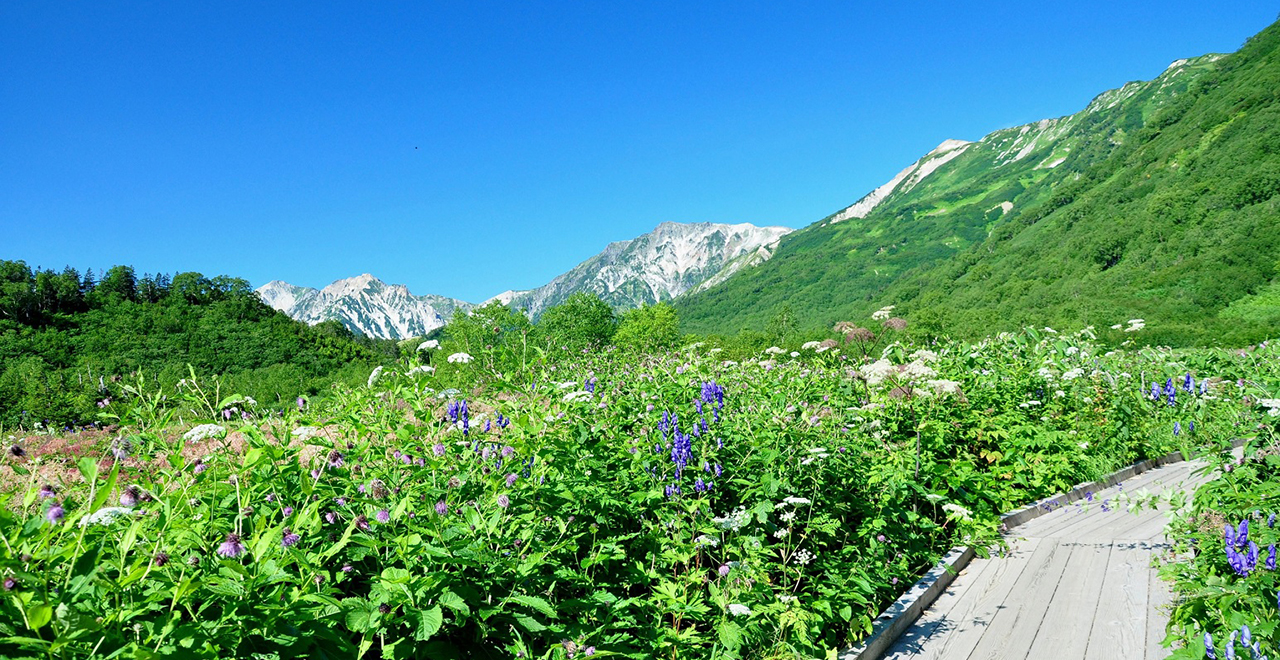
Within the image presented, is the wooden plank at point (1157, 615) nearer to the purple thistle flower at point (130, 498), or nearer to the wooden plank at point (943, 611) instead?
the wooden plank at point (943, 611)

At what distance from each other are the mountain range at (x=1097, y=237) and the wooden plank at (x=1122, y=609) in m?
12.3

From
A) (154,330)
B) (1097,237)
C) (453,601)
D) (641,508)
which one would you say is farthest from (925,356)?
(154,330)

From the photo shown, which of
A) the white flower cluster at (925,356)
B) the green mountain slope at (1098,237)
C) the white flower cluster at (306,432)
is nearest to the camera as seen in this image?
the white flower cluster at (306,432)

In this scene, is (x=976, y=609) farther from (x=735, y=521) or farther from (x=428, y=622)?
(x=428, y=622)

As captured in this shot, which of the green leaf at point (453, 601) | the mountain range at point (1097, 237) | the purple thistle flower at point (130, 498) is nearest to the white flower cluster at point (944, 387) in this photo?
the green leaf at point (453, 601)

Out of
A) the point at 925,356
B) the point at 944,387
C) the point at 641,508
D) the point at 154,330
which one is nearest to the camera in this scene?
the point at 641,508

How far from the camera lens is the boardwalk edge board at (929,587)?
293 centimetres

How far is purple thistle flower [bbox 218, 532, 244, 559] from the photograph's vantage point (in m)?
1.47

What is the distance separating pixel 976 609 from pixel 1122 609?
72 centimetres

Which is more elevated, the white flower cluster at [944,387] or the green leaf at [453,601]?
the green leaf at [453,601]

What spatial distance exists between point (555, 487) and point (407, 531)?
0.70m

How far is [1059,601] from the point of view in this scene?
340 cm

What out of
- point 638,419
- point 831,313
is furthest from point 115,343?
point 831,313

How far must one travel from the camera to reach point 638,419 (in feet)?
13.3
